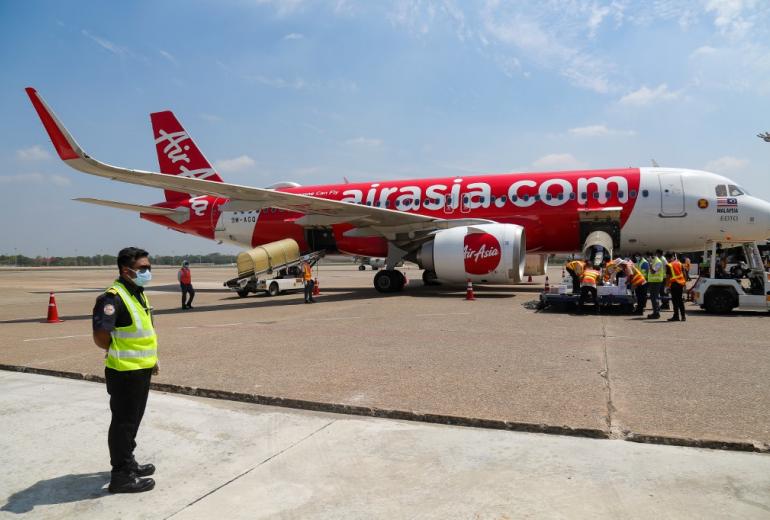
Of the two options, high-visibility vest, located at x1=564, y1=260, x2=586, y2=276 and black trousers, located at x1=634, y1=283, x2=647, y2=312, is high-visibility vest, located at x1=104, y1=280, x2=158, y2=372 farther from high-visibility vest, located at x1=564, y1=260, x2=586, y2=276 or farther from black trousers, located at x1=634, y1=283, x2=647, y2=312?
black trousers, located at x1=634, y1=283, x2=647, y2=312

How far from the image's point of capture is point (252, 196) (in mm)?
14297

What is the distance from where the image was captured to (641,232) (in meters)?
15.3

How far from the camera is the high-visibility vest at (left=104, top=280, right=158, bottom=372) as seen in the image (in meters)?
3.36

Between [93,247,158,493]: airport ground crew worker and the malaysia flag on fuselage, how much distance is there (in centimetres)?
1548

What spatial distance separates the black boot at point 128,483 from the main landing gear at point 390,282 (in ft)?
46.3

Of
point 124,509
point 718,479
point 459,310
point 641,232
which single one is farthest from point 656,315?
point 124,509

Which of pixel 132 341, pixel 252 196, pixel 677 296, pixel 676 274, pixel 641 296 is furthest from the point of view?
pixel 252 196

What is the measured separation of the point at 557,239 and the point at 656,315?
571 centimetres

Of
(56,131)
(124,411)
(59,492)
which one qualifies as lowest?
(59,492)

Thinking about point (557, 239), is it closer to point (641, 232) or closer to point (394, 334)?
point (641, 232)

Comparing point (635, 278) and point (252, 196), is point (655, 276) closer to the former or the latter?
point (635, 278)

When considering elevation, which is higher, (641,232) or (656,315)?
(641,232)

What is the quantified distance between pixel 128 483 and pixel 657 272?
425 inches

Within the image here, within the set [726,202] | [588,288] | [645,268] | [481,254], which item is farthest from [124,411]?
[726,202]
